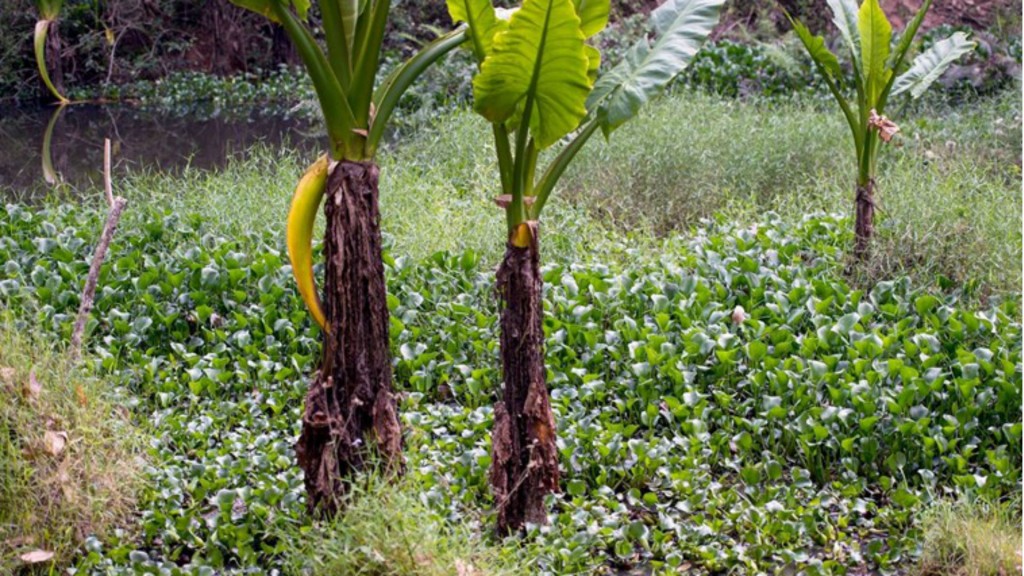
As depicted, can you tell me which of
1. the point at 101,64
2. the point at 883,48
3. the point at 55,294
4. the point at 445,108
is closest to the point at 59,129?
the point at 101,64

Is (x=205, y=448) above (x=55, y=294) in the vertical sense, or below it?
below

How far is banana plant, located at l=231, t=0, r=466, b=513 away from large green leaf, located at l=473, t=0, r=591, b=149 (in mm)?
235

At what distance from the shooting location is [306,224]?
322cm

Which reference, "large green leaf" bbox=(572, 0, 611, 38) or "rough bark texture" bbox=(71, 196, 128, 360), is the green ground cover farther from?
"large green leaf" bbox=(572, 0, 611, 38)

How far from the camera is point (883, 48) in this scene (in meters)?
5.12

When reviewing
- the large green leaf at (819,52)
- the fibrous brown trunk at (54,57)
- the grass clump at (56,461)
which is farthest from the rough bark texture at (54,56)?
the grass clump at (56,461)

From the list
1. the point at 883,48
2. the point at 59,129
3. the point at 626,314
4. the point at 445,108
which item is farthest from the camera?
the point at 59,129

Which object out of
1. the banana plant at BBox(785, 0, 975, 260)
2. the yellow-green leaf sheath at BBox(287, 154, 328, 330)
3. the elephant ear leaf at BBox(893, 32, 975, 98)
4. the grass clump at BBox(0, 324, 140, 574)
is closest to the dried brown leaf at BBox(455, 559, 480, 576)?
the yellow-green leaf sheath at BBox(287, 154, 328, 330)

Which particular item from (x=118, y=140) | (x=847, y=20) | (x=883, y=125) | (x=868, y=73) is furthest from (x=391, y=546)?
(x=118, y=140)

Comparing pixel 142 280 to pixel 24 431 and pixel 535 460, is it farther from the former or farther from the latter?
pixel 535 460

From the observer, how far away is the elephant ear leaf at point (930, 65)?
17.3 ft

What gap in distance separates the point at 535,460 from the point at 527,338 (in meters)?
0.37

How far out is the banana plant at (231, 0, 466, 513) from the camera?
3.16 metres

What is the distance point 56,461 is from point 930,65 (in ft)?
14.4
